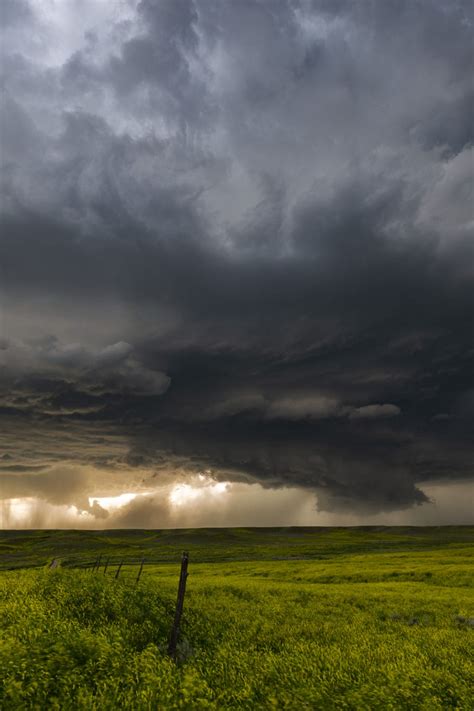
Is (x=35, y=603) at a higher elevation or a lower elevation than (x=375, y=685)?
higher

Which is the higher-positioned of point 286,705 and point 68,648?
point 68,648

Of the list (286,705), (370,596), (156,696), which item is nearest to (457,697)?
(286,705)

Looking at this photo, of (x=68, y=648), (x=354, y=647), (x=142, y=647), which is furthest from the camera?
(x=354, y=647)

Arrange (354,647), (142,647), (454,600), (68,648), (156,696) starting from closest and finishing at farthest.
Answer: (156,696) → (68,648) → (142,647) → (354,647) → (454,600)

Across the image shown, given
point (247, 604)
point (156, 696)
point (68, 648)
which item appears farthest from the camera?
point (247, 604)

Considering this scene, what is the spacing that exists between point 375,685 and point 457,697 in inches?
137

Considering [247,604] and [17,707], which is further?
[247,604]

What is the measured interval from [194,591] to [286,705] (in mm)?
35584

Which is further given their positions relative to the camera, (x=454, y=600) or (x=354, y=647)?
(x=454, y=600)

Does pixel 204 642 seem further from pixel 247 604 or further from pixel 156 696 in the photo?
pixel 247 604

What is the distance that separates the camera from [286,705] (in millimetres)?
17266

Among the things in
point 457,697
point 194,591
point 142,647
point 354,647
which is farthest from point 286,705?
point 194,591

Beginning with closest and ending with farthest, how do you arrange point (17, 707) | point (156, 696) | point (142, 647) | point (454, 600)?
point (17, 707), point (156, 696), point (142, 647), point (454, 600)

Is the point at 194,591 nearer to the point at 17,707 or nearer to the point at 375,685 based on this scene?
the point at 375,685
